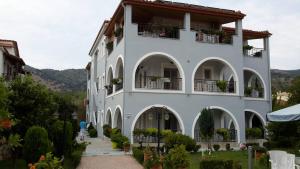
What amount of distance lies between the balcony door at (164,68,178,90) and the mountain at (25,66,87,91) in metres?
48.6

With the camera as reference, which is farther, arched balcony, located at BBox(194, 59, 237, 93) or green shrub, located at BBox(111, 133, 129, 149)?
arched balcony, located at BBox(194, 59, 237, 93)

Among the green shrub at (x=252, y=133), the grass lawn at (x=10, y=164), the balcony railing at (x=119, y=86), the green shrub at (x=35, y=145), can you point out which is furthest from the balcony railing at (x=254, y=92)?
the green shrub at (x=35, y=145)

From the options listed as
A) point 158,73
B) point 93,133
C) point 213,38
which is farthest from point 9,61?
point 93,133

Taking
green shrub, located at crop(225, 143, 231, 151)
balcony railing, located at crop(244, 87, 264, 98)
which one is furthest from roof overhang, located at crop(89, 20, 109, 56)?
green shrub, located at crop(225, 143, 231, 151)

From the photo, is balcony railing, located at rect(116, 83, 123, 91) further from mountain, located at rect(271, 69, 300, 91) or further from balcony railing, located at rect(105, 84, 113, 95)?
mountain, located at rect(271, 69, 300, 91)

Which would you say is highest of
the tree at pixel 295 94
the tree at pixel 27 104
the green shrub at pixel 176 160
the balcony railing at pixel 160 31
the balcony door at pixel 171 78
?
the balcony railing at pixel 160 31

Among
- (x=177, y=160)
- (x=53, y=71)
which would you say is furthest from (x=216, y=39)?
(x=53, y=71)

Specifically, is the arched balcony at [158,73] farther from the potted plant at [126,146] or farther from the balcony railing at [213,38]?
the potted plant at [126,146]

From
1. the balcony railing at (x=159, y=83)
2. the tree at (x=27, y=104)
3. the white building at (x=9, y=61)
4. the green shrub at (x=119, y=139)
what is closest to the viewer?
the tree at (x=27, y=104)

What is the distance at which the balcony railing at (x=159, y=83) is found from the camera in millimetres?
21156

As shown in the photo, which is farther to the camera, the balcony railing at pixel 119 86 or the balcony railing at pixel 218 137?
the balcony railing at pixel 119 86

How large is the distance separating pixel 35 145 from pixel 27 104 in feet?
8.27

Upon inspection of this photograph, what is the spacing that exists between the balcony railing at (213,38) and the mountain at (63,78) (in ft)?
164

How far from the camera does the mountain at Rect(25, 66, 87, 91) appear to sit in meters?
70.7
